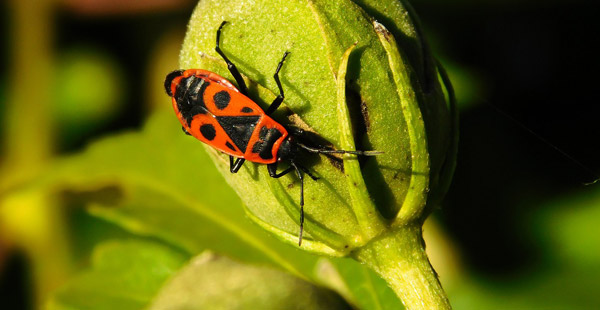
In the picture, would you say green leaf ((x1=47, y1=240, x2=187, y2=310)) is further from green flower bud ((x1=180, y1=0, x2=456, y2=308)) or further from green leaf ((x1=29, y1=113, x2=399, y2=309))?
green flower bud ((x1=180, y1=0, x2=456, y2=308))

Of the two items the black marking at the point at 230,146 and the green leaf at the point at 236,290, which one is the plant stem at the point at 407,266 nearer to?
the green leaf at the point at 236,290

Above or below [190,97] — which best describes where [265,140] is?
below

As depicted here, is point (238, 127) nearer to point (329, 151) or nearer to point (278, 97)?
point (278, 97)

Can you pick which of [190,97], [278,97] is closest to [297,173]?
[278,97]

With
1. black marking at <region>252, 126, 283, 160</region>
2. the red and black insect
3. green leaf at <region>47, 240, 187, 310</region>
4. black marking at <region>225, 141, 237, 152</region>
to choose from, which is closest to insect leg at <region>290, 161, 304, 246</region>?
the red and black insect

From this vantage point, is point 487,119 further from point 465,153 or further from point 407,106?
point 407,106

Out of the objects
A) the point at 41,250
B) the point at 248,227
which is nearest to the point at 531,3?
the point at 248,227
